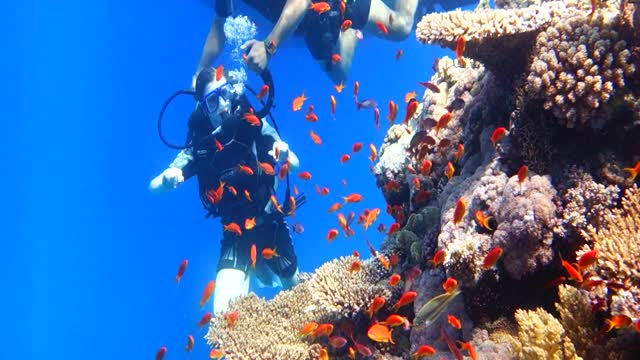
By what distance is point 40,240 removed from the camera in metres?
62.1

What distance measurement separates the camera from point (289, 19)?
6418mm

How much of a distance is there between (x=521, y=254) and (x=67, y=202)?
6730 centimetres

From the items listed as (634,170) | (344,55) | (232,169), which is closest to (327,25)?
(344,55)

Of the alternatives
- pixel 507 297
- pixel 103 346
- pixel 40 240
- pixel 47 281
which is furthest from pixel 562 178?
pixel 47 281

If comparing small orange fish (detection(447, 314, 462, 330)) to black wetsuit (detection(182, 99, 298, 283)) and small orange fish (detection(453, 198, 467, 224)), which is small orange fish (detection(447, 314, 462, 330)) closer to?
small orange fish (detection(453, 198, 467, 224))

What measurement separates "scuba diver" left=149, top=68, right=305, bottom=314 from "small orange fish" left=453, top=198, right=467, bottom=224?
3931mm

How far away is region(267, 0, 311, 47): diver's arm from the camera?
6281mm

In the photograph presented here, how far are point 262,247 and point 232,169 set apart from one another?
1781 millimetres

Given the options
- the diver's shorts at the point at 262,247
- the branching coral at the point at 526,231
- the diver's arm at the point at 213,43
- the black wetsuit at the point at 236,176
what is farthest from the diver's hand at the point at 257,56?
the branching coral at the point at 526,231

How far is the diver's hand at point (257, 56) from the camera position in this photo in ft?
19.4

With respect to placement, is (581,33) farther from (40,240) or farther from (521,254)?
(40,240)

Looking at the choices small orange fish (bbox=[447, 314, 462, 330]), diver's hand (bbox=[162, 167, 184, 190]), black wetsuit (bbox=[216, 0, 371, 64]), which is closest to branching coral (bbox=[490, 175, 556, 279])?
small orange fish (bbox=[447, 314, 462, 330])

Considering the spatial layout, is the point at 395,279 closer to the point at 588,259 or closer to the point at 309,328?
the point at 309,328

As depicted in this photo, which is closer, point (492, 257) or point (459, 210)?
point (492, 257)
